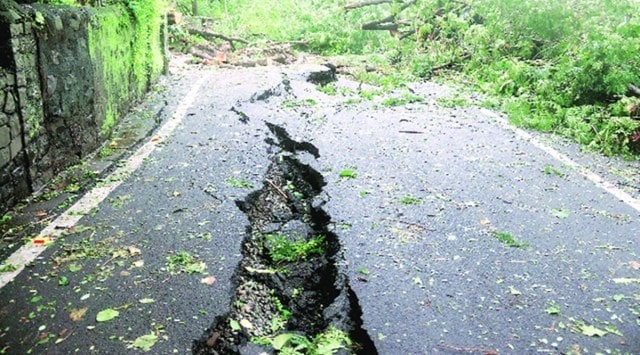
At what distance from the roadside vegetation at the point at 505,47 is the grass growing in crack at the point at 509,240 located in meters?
2.96

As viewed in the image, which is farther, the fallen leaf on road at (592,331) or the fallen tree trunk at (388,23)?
the fallen tree trunk at (388,23)

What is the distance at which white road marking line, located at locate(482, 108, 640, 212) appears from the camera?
4.64 meters

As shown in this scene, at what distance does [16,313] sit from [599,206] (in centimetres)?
436

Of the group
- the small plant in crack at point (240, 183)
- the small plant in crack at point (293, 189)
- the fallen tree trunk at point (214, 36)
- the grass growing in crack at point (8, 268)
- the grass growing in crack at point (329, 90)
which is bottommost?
the small plant in crack at point (293, 189)

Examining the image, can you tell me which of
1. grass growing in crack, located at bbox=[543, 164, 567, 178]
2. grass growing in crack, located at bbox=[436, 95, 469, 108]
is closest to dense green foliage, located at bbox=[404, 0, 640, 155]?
grass growing in crack, located at bbox=[436, 95, 469, 108]

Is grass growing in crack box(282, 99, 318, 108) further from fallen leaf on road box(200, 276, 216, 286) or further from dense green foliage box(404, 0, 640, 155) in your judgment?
fallen leaf on road box(200, 276, 216, 286)

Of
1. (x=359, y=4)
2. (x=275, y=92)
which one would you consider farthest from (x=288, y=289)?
(x=359, y=4)

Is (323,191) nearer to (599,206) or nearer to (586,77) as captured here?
(599,206)

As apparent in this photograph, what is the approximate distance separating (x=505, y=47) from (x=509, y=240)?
24.8 ft

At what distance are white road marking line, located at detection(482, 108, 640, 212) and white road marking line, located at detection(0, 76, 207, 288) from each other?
4.37 meters

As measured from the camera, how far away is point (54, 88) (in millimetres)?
4648

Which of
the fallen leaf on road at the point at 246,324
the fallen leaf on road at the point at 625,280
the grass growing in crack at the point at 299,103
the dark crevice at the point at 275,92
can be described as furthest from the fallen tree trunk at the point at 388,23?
the fallen leaf on road at the point at 246,324

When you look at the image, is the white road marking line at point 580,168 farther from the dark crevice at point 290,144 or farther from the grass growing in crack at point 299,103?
the grass growing in crack at point 299,103

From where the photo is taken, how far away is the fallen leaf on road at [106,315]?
274 centimetres
